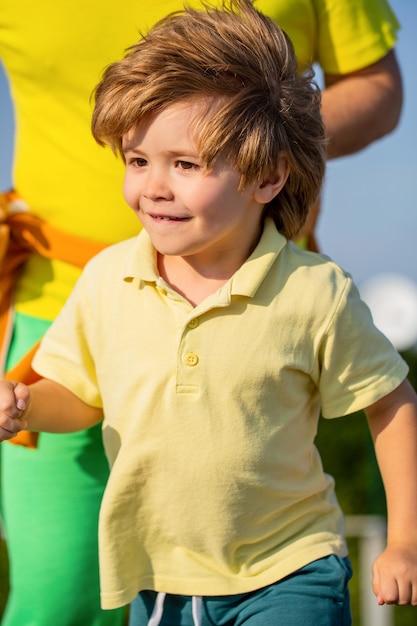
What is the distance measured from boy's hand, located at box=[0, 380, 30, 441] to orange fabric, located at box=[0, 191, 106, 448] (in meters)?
0.39

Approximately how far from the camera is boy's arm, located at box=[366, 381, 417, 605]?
217 centimetres

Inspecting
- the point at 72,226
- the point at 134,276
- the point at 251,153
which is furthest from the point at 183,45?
the point at 72,226

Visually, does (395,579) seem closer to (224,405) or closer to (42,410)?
(224,405)

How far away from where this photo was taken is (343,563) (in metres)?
2.37

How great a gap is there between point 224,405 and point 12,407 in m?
0.40

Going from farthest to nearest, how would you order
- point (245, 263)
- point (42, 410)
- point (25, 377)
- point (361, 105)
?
point (361, 105) < point (25, 377) < point (42, 410) < point (245, 263)

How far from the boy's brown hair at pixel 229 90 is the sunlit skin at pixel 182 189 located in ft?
0.07

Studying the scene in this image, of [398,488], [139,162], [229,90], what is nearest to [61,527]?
[398,488]

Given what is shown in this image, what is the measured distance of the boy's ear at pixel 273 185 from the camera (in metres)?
2.26

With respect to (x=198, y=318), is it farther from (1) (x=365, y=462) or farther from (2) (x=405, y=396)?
(1) (x=365, y=462)

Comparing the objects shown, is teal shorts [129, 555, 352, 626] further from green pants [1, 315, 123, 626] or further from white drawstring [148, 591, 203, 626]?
green pants [1, 315, 123, 626]

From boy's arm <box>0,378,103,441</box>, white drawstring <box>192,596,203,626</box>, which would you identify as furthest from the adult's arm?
white drawstring <box>192,596,203,626</box>

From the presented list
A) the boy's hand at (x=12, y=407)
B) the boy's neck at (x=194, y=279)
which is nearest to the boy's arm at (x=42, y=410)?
the boy's hand at (x=12, y=407)

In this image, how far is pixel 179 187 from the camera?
7.00 ft
